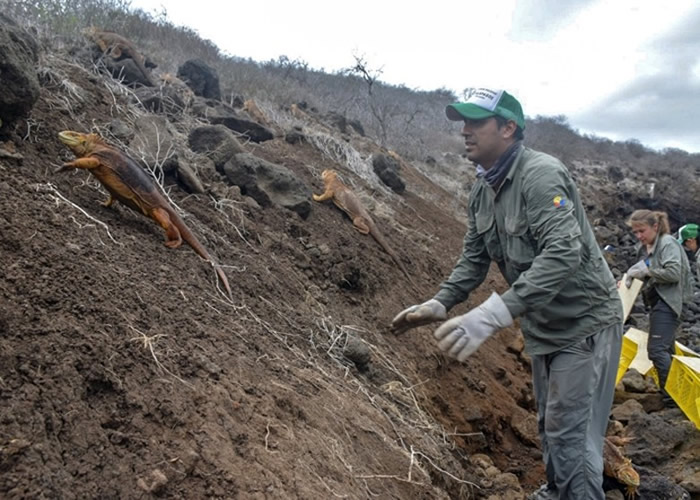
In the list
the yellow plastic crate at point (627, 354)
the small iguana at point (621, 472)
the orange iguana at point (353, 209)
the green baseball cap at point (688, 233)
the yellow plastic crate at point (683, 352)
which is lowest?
the small iguana at point (621, 472)

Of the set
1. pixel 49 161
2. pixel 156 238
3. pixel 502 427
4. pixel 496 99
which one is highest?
pixel 496 99

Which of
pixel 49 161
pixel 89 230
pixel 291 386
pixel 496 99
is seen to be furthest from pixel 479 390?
pixel 49 161

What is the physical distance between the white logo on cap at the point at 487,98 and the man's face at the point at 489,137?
2.7 inches

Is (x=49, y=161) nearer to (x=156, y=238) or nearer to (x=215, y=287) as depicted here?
(x=156, y=238)

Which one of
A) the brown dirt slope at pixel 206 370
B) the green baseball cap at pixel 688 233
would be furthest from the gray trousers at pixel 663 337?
the brown dirt slope at pixel 206 370

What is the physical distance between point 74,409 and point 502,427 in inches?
149

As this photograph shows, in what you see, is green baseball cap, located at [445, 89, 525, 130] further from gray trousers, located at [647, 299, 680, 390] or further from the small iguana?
gray trousers, located at [647, 299, 680, 390]

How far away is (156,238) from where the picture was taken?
3980 mm

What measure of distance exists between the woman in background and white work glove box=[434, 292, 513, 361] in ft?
10.3

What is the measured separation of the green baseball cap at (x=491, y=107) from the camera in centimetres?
301

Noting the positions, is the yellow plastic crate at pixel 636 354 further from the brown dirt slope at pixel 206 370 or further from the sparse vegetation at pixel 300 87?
the sparse vegetation at pixel 300 87

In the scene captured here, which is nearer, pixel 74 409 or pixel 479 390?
pixel 74 409

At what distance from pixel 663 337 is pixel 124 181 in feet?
15.5

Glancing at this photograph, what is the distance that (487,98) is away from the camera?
9.96 ft
